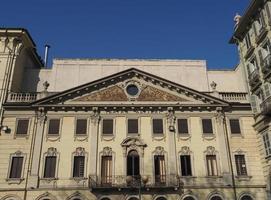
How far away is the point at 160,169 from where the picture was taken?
2873 centimetres

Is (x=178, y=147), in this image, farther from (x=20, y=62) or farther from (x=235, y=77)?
(x=20, y=62)

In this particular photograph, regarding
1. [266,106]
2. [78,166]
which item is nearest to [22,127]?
[78,166]

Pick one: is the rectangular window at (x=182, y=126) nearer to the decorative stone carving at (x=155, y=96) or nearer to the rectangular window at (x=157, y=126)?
the rectangular window at (x=157, y=126)

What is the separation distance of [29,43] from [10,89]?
6.15 meters

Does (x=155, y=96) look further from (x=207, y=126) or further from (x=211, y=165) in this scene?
(x=211, y=165)

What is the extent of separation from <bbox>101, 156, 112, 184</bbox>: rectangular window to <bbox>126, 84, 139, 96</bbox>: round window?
6.69 metres

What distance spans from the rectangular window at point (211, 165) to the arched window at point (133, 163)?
641 cm

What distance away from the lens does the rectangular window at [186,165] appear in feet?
93.8

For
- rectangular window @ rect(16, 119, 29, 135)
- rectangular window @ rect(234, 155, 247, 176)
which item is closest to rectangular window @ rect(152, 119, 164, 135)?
rectangular window @ rect(234, 155, 247, 176)

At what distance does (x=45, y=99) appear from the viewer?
1190 inches

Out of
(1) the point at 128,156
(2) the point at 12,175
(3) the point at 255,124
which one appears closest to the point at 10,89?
Result: (2) the point at 12,175

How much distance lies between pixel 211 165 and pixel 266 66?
32.6 ft

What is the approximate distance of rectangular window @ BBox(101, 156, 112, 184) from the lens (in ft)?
91.2

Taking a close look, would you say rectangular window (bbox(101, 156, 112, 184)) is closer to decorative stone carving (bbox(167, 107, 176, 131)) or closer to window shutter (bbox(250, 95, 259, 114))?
decorative stone carving (bbox(167, 107, 176, 131))
